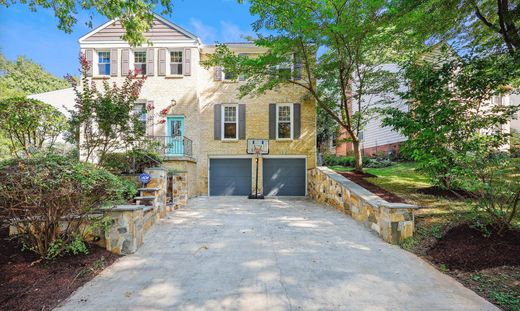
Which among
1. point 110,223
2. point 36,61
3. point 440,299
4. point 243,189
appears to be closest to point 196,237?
point 110,223

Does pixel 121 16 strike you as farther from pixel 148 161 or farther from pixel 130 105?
pixel 148 161

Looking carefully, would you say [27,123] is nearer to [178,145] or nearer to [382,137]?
[178,145]

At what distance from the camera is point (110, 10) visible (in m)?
5.43

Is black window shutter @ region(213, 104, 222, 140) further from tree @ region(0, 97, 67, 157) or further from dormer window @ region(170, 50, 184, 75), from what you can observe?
tree @ region(0, 97, 67, 157)

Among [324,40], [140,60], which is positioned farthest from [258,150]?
[140,60]

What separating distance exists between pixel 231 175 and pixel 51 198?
8349 mm

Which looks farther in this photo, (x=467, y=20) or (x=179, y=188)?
(x=179, y=188)

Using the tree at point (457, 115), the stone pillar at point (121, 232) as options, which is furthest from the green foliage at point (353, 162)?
the stone pillar at point (121, 232)

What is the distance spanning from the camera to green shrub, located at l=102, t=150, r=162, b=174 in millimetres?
6617

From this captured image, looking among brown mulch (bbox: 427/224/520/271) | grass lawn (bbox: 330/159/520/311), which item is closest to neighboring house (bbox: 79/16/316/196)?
grass lawn (bbox: 330/159/520/311)

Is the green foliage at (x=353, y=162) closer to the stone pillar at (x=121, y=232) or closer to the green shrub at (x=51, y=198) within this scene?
the stone pillar at (x=121, y=232)

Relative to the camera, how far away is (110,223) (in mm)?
3645

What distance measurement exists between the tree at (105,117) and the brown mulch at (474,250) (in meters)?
6.75

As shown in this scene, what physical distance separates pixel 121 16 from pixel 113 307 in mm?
6081
